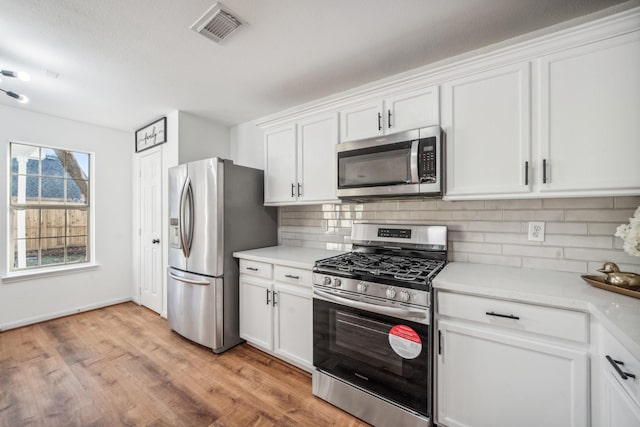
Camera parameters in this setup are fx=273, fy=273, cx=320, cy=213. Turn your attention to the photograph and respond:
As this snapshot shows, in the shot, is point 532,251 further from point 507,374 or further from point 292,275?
point 292,275

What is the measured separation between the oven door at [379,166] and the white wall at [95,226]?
3452mm

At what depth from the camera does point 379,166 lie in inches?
79.9

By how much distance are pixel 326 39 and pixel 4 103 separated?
364 cm

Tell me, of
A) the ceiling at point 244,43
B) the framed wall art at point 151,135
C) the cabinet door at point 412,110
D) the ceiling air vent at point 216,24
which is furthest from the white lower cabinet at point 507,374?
the framed wall art at point 151,135

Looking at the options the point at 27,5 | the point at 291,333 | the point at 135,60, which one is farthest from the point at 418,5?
the point at 291,333

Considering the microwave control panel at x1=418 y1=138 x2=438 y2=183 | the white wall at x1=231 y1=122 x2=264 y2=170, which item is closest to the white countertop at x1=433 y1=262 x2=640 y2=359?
the microwave control panel at x1=418 y1=138 x2=438 y2=183

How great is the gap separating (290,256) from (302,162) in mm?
887

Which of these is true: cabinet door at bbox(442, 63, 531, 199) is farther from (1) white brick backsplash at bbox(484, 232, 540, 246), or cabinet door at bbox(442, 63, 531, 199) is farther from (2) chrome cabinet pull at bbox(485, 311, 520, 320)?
(2) chrome cabinet pull at bbox(485, 311, 520, 320)

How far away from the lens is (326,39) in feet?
6.17

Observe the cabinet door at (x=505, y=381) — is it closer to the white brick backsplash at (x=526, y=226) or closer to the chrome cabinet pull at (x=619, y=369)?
the chrome cabinet pull at (x=619, y=369)

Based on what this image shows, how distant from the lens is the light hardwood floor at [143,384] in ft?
5.77

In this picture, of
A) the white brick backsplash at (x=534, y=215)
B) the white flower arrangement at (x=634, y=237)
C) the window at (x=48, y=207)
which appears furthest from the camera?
the window at (x=48, y=207)

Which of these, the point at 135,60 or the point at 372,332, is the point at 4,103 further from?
the point at 372,332

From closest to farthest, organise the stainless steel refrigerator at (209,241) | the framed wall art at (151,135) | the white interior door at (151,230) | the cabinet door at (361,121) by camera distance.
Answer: the cabinet door at (361,121) → the stainless steel refrigerator at (209,241) → the framed wall art at (151,135) → the white interior door at (151,230)
